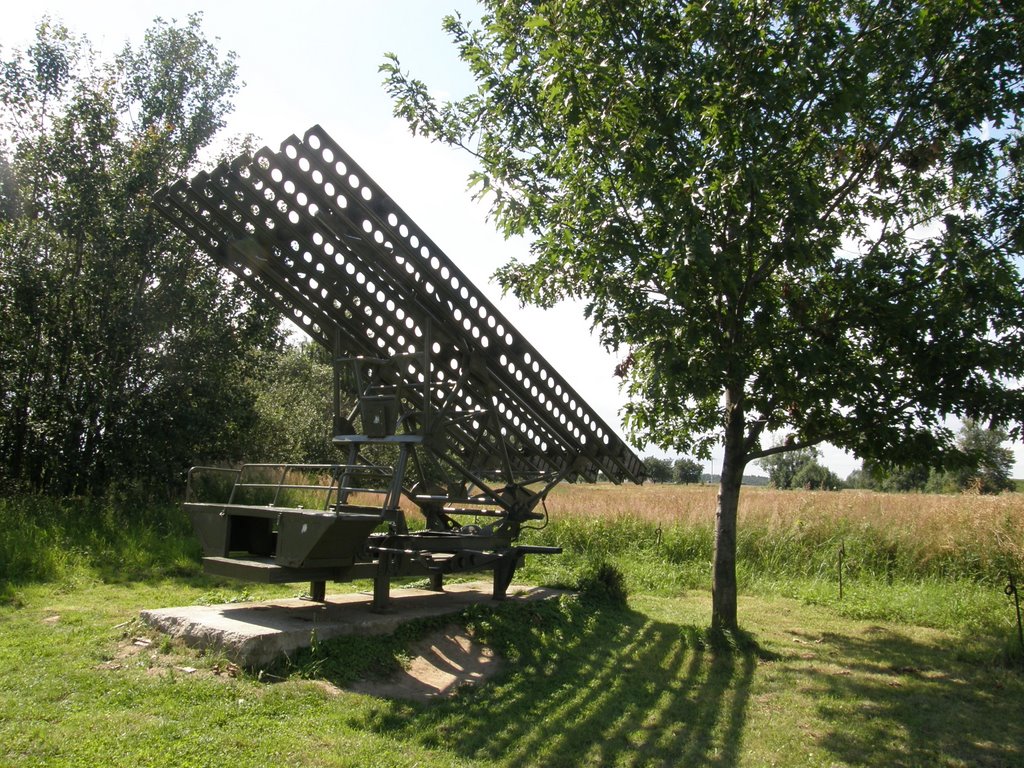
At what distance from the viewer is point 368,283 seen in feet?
28.4

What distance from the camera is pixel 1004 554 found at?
1392 centimetres

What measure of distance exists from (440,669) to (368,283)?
3923 mm

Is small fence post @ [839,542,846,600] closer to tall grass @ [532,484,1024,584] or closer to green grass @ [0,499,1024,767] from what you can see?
tall grass @ [532,484,1024,584]

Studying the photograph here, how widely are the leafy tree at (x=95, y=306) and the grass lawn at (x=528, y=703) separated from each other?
7860mm

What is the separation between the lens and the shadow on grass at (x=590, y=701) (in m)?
6.18

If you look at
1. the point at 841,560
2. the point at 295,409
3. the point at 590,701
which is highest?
the point at 295,409

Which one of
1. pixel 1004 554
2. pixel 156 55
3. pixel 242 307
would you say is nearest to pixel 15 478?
pixel 242 307

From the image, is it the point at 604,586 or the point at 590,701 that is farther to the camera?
the point at 604,586

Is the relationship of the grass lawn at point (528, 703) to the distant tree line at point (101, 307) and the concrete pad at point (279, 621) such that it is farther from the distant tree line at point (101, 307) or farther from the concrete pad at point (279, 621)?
the distant tree line at point (101, 307)

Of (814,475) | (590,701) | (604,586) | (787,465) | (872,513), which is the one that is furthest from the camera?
(787,465)

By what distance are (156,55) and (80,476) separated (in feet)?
33.0

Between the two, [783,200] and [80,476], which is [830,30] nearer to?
[783,200]

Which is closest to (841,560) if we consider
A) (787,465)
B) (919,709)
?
(919,709)

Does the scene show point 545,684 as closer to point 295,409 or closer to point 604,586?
point 604,586
